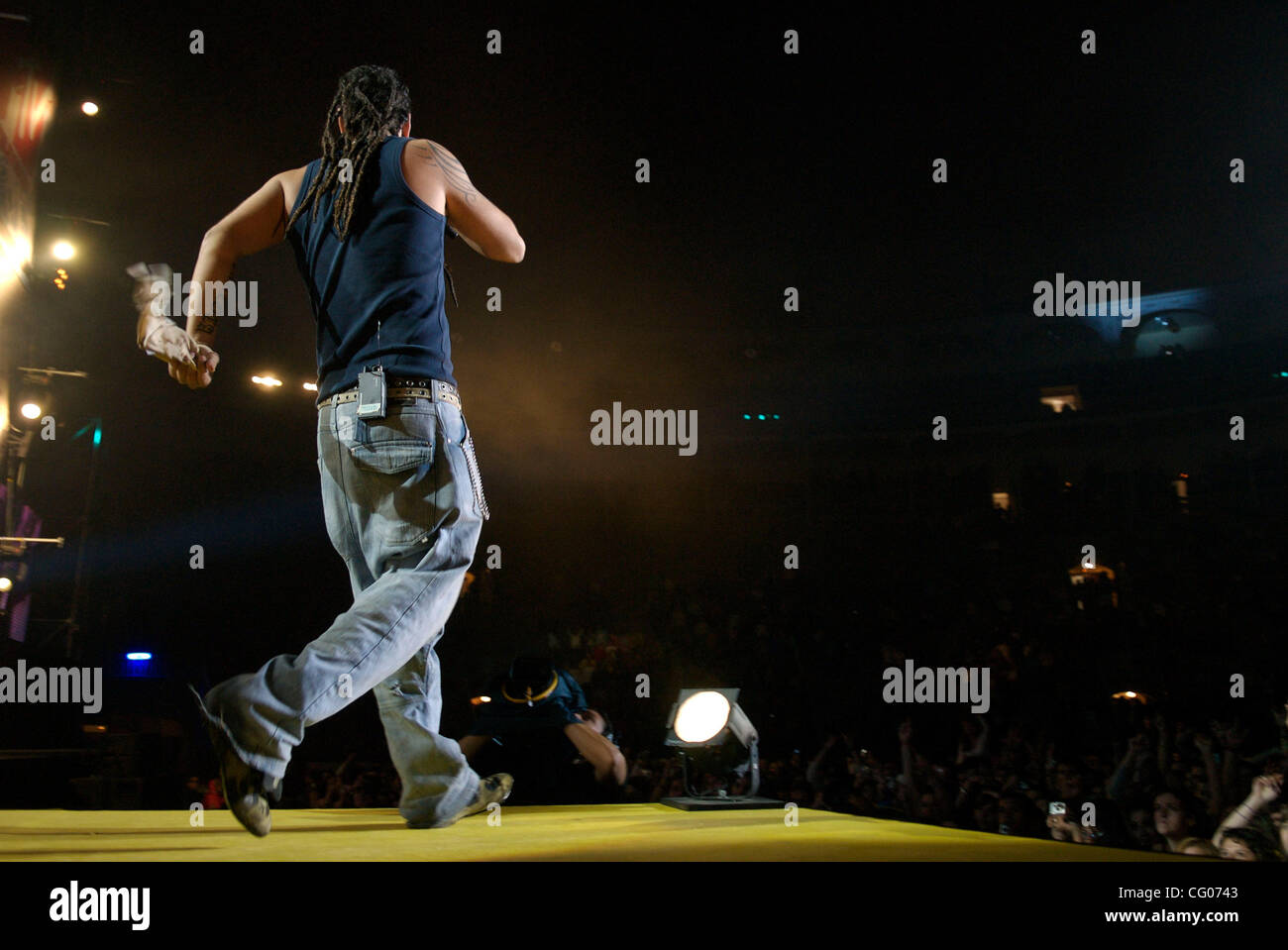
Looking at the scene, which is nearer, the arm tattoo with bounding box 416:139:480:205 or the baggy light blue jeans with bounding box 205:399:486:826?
the baggy light blue jeans with bounding box 205:399:486:826

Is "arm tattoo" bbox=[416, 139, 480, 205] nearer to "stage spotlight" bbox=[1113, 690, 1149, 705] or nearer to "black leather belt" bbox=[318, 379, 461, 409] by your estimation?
"black leather belt" bbox=[318, 379, 461, 409]

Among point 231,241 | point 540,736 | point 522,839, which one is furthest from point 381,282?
point 540,736

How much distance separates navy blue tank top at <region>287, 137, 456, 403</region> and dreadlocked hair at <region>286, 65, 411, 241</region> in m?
0.02

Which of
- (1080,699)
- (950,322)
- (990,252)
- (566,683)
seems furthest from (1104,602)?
(566,683)

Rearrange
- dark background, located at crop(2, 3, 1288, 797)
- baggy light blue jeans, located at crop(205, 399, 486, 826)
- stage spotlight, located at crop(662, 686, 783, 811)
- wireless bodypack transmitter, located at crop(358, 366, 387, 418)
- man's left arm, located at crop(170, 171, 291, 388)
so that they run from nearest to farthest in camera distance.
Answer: baggy light blue jeans, located at crop(205, 399, 486, 826), wireless bodypack transmitter, located at crop(358, 366, 387, 418), man's left arm, located at crop(170, 171, 291, 388), stage spotlight, located at crop(662, 686, 783, 811), dark background, located at crop(2, 3, 1288, 797)

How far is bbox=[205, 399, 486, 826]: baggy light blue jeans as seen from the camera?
1354 mm

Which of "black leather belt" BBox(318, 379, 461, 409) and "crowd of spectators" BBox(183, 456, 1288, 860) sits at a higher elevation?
"black leather belt" BBox(318, 379, 461, 409)

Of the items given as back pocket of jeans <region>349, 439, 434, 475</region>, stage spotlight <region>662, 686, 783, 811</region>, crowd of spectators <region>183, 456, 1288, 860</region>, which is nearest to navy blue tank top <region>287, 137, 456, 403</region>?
back pocket of jeans <region>349, 439, 434, 475</region>

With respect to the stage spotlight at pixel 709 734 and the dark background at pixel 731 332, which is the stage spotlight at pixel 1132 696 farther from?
the stage spotlight at pixel 709 734

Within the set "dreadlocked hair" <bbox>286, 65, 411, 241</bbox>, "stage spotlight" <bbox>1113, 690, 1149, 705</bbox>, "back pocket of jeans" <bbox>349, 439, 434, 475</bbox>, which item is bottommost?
"stage spotlight" <bbox>1113, 690, 1149, 705</bbox>

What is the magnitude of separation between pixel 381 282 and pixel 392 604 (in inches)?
22.3

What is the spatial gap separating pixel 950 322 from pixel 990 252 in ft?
8.24

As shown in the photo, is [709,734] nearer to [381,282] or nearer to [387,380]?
[387,380]
